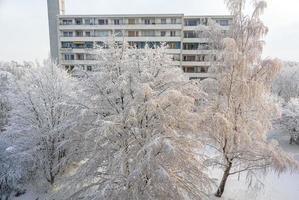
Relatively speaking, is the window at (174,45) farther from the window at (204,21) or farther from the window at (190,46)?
the window at (204,21)

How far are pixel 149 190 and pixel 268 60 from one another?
7656 millimetres

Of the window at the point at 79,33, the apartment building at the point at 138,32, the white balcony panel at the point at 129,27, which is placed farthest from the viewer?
the window at the point at 79,33

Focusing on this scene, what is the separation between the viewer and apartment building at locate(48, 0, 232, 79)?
38094 mm

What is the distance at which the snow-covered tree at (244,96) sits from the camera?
39.0 feet

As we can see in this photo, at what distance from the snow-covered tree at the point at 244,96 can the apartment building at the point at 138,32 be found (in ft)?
83.1

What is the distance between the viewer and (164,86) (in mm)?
11336

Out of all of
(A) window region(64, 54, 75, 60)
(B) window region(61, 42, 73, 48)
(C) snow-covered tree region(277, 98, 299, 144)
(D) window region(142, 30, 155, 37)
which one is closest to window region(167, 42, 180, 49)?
(D) window region(142, 30, 155, 37)

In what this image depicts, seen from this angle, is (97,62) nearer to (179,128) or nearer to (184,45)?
(179,128)

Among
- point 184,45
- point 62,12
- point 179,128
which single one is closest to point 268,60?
point 179,128

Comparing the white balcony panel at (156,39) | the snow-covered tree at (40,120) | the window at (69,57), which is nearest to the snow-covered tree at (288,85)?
the white balcony panel at (156,39)

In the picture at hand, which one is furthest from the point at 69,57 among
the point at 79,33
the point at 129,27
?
the point at 129,27

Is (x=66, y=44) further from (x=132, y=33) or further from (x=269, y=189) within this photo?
(x=269, y=189)

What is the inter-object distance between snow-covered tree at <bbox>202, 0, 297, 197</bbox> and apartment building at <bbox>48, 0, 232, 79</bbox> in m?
25.3

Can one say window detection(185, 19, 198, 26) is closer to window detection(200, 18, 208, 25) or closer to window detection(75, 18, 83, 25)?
window detection(200, 18, 208, 25)
